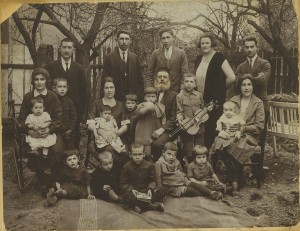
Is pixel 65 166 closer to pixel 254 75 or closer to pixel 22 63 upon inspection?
pixel 22 63

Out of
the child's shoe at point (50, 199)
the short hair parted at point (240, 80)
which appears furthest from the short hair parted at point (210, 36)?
the child's shoe at point (50, 199)

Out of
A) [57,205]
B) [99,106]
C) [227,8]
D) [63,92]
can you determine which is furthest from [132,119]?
[227,8]

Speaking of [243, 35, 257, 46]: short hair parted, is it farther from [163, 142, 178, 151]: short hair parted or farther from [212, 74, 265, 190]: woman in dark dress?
[163, 142, 178, 151]: short hair parted

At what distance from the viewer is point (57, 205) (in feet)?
12.0

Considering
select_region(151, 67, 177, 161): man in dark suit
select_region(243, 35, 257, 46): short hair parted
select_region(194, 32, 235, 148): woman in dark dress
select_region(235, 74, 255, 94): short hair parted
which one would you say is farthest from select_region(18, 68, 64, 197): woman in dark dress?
select_region(243, 35, 257, 46): short hair parted

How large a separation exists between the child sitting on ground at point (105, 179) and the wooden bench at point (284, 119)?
4.68 ft

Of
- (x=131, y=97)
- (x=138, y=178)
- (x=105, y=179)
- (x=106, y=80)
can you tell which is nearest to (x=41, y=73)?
(x=106, y=80)

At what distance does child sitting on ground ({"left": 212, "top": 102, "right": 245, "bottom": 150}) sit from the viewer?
12.2 feet

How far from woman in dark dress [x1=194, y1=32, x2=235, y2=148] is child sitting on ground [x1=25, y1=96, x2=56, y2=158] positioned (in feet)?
4.39

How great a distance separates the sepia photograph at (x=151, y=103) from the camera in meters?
3.69

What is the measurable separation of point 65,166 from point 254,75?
1811 millimetres

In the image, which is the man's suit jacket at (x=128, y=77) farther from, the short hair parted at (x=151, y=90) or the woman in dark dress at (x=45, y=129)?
the woman in dark dress at (x=45, y=129)

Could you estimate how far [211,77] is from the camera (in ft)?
12.2

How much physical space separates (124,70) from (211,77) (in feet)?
2.48
